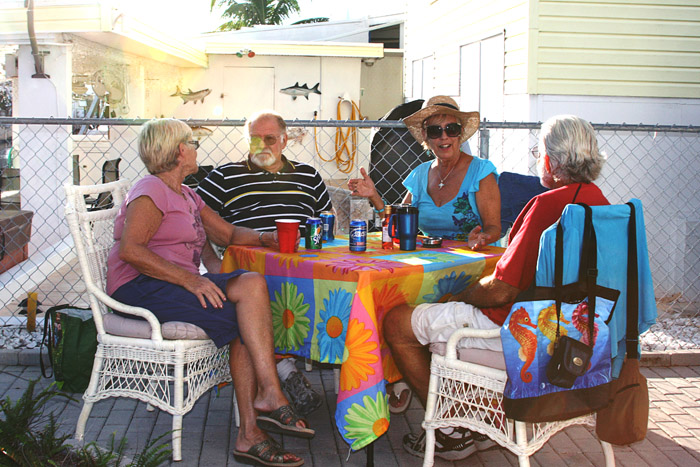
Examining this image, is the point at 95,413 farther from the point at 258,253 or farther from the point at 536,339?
the point at 536,339

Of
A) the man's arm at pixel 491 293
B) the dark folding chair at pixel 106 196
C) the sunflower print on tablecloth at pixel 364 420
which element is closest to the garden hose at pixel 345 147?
the dark folding chair at pixel 106 196

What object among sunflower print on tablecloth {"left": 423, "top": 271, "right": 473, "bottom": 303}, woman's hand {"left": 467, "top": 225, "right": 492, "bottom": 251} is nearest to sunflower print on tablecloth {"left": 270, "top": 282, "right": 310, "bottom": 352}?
sunflower print on tablecloth {"left": 423, "top": 271, "right": 473, "bottom": 303}

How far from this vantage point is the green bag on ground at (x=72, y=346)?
335 centimetres

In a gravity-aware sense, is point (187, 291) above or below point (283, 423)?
above

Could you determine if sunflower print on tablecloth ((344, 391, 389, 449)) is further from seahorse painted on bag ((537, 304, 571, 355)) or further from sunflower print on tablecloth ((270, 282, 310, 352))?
seahorse painted on bag ((537, 304, 571, 355))

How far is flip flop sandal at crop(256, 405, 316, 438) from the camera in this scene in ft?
8.82

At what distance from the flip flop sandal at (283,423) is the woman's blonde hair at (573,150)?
142 centimetres

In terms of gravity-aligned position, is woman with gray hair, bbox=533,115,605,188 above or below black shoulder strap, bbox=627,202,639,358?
above

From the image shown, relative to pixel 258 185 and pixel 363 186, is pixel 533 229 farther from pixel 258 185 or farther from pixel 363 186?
pixel 258 185

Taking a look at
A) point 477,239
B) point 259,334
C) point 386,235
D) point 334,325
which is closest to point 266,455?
point 259,334

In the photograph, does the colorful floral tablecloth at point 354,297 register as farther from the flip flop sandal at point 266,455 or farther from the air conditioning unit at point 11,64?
the air conditioning unit at point 11,64

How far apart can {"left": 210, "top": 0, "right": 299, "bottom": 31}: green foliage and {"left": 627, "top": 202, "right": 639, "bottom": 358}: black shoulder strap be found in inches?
1128

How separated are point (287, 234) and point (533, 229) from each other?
1049mm

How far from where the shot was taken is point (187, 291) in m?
2.81
